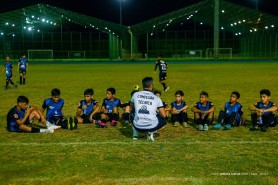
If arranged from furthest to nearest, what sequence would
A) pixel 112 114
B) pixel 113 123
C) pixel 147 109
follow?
1. pixel 112 114
2. pixel 113 123
3. pixel 147 109

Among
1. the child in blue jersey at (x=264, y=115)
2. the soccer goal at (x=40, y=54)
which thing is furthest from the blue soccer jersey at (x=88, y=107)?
the soccer goal at (x=40, y=54)

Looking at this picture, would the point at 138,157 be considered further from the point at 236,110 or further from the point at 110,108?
the point at 236,110

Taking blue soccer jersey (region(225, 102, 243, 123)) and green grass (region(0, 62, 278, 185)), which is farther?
blue soccer jersey (region(225, 102, 243, 123))

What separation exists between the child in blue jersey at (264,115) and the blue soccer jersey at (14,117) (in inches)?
244

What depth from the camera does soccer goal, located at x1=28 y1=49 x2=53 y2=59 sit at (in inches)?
2576

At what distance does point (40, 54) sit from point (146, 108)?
6085 centimetres

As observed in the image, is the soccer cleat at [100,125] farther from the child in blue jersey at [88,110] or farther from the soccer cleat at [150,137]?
the soccer cleat at [150,137]

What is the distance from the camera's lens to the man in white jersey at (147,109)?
817 centimetres

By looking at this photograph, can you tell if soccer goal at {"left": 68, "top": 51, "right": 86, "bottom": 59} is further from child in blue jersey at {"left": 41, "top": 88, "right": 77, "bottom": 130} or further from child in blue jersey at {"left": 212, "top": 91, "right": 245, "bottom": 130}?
child in blue jersey at {"left": 212, "top": 91, "right": 245, "bottom": 130}

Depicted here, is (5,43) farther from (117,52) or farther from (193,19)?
(193,19)

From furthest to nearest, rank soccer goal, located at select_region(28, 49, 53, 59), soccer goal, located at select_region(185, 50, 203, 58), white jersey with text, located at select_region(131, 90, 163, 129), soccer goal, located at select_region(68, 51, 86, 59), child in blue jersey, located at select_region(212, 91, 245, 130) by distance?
soccer goal, located at select_region(68, 51, 86, 59), soccer goal, located at select_region(185, 50, 203, 58), soccer goal, located at select_region(28, 49, 53, 59), child in blue jersey, located at select_region(212, 91, 245, 130), white jersey with text, located at select_region(131, 90, 163, 129)

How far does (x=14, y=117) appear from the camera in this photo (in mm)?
9625

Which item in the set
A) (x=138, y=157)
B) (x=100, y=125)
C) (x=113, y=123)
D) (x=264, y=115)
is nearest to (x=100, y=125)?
(x=100, y=125)

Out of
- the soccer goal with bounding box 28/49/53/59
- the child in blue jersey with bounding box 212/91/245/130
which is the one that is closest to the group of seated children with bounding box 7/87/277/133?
the child in blue jersey with bounding box 212/91/245/130
